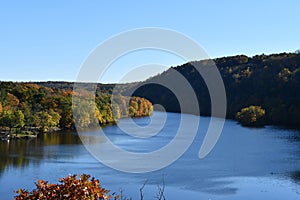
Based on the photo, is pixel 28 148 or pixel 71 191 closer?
pixel 71 191

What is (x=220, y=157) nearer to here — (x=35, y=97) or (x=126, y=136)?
(x=126, y=136)

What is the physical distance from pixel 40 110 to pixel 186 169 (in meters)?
18.9

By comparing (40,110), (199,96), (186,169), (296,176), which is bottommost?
(296,176)

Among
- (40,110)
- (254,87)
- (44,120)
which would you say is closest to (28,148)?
(44,120)

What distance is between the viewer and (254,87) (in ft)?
171

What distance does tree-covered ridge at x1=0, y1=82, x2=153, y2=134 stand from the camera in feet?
96.1

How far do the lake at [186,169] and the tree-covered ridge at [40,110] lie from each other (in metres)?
3.01

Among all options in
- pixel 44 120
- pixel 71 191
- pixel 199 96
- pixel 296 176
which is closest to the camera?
pixel 71 191

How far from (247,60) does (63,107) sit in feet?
127

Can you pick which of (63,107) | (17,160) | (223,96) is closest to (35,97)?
(63,107)

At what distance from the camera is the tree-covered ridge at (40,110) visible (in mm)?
29297

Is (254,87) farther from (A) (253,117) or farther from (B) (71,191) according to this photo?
(B) (71,191)

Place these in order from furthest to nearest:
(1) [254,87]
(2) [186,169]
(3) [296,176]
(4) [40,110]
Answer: (1) [254,87] → (4) [40,110] → (2) [186,169] → (3) [296,176]

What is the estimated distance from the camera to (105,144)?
84.6 ft
